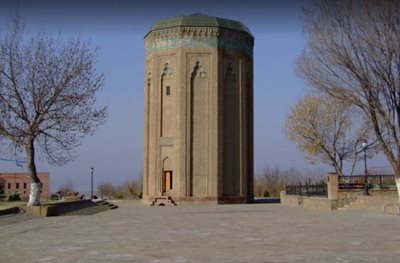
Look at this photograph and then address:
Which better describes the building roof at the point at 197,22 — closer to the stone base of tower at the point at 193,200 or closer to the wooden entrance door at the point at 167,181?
the wooden entrance door at the point at 167,181

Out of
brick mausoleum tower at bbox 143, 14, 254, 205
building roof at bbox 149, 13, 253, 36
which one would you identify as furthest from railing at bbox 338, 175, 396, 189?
building roof at bbox 149, 13, 253, 36

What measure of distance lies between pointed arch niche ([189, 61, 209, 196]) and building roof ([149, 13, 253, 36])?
302cm

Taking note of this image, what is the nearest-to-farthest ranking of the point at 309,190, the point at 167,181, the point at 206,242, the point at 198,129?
the point at 206,242 < the point at 309,190 < the point at 198,129 < the point at 167,181

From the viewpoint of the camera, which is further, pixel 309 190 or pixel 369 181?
pixel 309 190

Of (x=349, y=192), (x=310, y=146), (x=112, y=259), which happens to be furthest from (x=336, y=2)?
(x=310, y=146)

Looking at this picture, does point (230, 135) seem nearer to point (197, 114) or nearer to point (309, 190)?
point (197, 114)

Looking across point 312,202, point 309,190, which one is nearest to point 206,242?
point 312,202

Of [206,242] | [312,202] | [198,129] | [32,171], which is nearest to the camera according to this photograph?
[206,242]

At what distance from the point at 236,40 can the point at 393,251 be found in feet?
100

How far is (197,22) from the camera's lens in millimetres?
39281

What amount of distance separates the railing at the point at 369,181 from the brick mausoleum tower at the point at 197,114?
987cm

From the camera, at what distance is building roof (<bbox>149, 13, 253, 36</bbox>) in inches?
1544

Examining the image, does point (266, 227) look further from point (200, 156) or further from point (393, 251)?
point (200, 156)

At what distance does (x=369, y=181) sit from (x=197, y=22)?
55.9 feet
